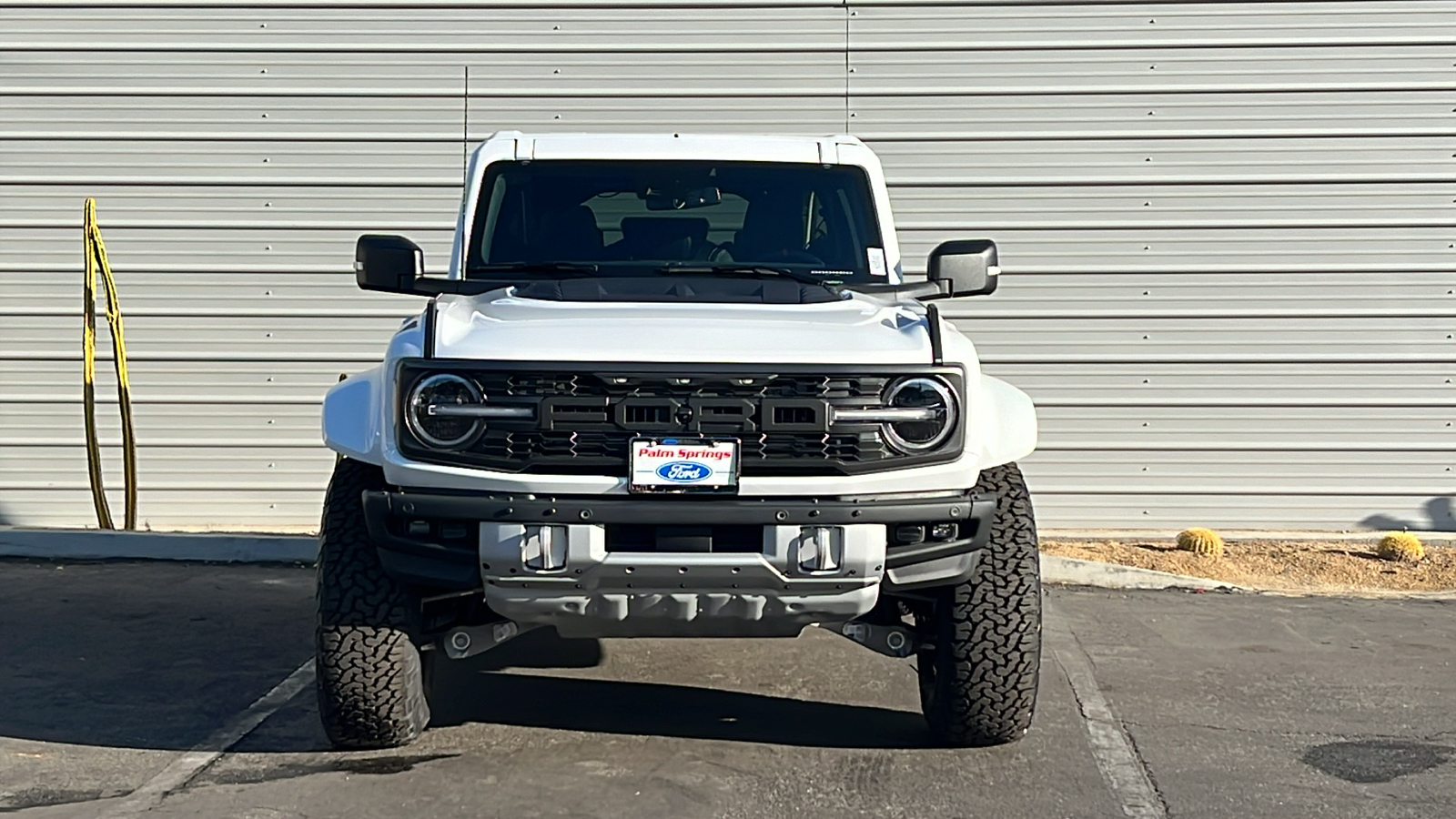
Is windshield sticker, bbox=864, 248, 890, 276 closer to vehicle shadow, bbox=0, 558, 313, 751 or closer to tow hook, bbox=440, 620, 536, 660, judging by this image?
tow hook, bbox=440, 620, 536, 660

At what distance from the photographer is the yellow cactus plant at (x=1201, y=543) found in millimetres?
9367

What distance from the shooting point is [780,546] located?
4.39 meters

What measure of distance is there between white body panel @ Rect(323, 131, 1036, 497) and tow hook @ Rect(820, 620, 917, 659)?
0.55m

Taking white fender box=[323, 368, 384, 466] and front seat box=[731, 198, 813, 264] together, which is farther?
front seat box=[731, 198, 813, 264]

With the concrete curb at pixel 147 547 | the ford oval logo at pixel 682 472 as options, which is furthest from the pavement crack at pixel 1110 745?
the concrete curb at pixel 147 547

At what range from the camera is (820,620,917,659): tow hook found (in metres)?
4.84

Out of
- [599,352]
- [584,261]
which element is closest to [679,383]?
[599,352]

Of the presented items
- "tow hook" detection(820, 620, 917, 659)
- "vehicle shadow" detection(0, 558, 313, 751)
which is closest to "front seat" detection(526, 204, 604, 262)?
"tow hook" detection(820, 620, 917, 659)

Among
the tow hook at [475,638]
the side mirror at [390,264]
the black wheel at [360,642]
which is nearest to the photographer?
the black wheel at [360,642]

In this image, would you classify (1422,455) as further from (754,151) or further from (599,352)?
(599,352)

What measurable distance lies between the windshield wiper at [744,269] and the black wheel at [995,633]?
3.43ft

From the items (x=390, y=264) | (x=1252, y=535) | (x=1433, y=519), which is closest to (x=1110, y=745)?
(x=390, y=264)

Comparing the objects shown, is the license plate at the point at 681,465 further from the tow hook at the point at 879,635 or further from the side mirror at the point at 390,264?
the side mirror at the point at 390,264

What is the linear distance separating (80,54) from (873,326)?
7.12 m
